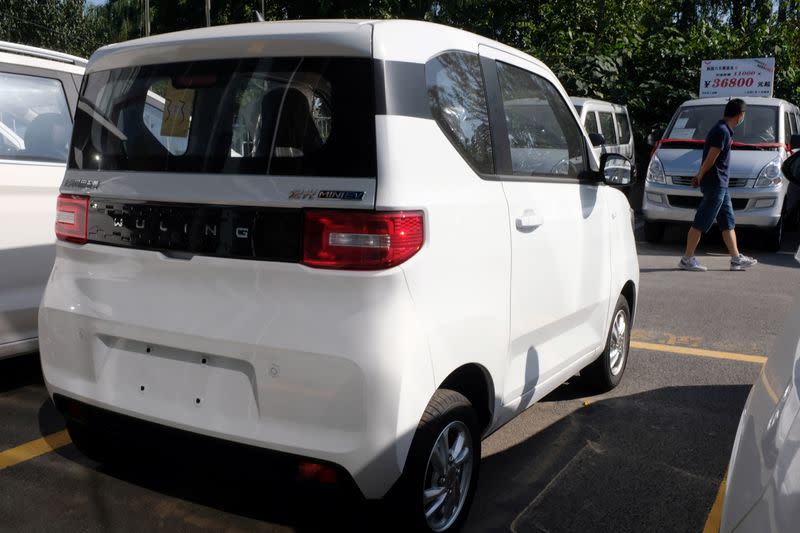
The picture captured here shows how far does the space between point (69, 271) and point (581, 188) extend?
2278mm

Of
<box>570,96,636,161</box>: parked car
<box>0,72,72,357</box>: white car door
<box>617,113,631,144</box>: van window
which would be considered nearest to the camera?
<box>0,72,72,357</box>: white car door

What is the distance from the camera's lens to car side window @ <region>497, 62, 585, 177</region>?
3.39 metres

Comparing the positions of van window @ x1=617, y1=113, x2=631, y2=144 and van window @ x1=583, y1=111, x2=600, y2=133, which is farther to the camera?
van window @ x1=617, y1=113, x2=631, y2=144

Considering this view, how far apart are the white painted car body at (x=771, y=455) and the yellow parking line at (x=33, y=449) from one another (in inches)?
118

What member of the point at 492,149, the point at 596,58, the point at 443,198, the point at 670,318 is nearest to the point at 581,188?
the point at 492,149

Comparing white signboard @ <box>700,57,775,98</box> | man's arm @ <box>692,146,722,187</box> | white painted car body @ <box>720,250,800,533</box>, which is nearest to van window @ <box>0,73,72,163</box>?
white painted car body @ <box>720,250,800,533</box>

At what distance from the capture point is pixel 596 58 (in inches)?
732

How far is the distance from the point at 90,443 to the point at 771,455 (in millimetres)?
2641

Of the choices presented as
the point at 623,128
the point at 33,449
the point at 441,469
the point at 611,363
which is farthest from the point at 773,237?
the point at 33,449

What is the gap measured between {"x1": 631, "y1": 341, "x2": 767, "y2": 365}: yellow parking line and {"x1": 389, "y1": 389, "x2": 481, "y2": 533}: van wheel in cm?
322

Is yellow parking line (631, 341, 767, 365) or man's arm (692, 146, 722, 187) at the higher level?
man's arm (692, 146, 722, 187)

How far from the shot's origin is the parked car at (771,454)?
145 cm

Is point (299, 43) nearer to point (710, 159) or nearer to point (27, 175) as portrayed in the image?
point (27, 175)

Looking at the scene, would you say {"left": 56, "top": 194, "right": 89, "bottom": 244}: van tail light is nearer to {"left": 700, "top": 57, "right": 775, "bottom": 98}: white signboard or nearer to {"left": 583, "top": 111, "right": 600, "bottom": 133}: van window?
{"left": 583, "top": 111, "right": 600, "bottom": 133}: van window
